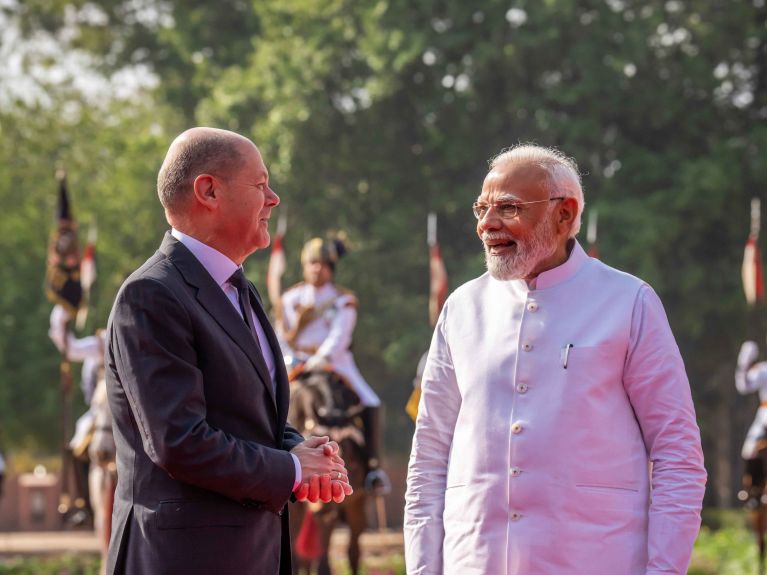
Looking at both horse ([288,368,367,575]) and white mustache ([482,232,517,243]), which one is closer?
white mustache ([482,232,517,243])

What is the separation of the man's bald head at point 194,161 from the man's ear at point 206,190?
0.01 metres

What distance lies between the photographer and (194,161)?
3.84 meters

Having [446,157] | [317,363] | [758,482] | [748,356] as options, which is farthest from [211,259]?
[446,157]

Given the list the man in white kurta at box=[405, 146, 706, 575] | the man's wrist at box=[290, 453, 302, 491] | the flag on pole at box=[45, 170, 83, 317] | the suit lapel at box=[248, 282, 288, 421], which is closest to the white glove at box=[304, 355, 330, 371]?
the flag on pole at box=[45, 170, 83, 317]

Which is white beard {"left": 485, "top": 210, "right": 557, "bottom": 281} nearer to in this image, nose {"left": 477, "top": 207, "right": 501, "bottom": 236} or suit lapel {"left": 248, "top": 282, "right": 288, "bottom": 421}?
nose {"left": 477, "top": 207, "right": 501, "bottom": 236}

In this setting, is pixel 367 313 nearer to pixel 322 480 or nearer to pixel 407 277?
pixel 407 277

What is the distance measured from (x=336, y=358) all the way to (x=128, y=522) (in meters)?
8.85

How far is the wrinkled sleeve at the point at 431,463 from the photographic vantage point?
4.35 m

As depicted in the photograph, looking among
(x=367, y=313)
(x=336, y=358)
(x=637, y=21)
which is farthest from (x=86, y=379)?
(x=637, y=21)

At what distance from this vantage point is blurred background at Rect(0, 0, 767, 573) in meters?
27.8

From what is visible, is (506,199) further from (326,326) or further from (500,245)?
(326,326)

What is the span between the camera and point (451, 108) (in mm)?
29375

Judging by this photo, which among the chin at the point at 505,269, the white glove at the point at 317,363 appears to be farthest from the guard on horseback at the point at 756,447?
the chin at the point at 505,269

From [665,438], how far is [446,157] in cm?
2556
